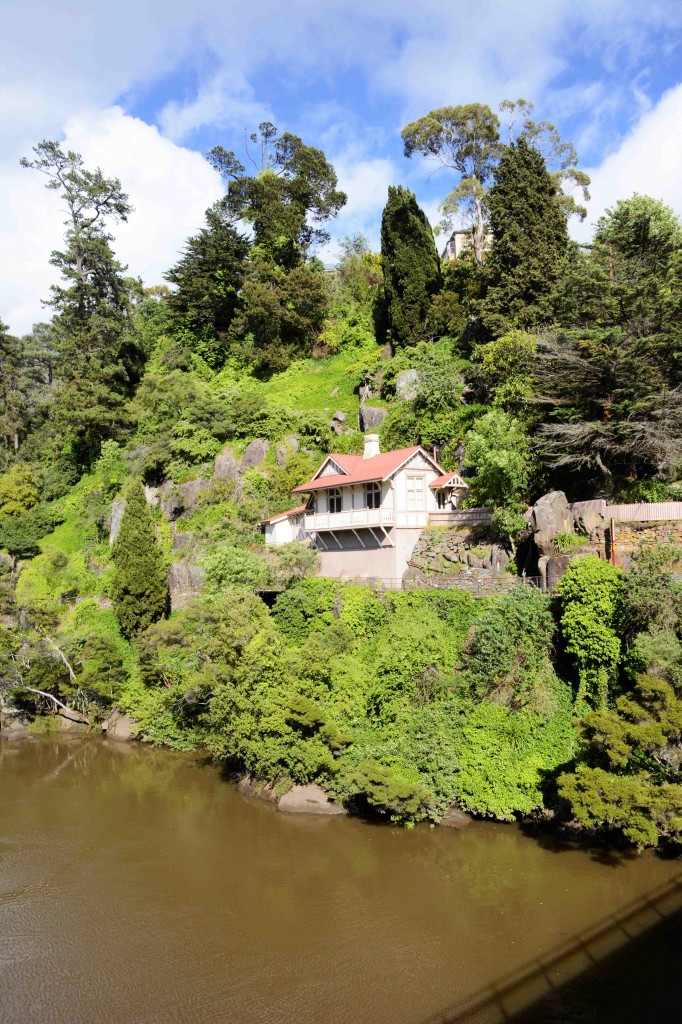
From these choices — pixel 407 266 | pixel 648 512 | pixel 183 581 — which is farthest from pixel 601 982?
pixel 407 266

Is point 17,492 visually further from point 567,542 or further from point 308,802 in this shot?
point 567,542

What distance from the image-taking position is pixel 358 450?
36594 mm

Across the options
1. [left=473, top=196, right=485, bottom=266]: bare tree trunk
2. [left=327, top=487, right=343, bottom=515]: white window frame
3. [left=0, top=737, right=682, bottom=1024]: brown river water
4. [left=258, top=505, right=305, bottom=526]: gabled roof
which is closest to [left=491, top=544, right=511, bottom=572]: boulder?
[left=327, top=487, right=343, bottom=515]: white window frame

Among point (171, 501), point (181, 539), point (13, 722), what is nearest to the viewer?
point (13, 722)

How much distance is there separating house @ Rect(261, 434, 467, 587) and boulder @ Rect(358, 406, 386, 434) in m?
5.47

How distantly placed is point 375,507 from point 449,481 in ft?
11.5

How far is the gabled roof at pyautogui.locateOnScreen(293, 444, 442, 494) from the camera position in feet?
91.5

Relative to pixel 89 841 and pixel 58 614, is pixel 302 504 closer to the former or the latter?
pixel 58 614

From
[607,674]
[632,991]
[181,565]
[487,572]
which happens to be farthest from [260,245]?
[632,991]

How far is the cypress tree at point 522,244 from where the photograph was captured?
105ft

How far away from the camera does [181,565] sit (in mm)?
34906

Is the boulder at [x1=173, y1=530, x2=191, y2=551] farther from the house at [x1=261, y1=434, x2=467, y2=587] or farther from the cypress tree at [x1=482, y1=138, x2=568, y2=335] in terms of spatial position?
the cypress tree at [x1=482, y1=138, x2=568, y2=335]

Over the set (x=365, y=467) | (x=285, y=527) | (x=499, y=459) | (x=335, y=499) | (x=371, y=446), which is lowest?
(x=285, y=527)

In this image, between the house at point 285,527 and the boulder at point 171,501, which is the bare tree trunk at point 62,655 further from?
the house at point 285,527
